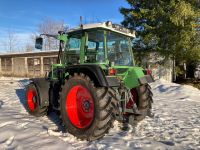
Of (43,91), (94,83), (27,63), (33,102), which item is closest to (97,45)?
(94,83)

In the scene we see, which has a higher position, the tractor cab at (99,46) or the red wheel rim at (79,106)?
the tractor cab at (99,46)

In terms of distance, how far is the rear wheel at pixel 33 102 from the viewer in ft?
25.8

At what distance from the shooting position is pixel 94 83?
5941 millimetres

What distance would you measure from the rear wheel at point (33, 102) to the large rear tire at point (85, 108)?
5.19 feet

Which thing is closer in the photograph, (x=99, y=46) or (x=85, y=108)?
(x=85, y=108)

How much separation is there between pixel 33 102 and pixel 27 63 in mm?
25343

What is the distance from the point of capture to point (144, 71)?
731 centimetres

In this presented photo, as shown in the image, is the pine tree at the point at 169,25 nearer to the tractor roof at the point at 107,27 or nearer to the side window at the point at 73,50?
the tractor roof at the point at 107,27

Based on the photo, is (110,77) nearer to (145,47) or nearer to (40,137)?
(40,137)

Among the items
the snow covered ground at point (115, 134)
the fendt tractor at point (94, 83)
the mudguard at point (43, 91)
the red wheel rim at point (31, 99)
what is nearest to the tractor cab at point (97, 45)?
the fendt tractor at point (94, 83)

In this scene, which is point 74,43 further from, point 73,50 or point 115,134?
point 115,134

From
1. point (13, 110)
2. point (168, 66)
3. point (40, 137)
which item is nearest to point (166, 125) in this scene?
point (40, 137)

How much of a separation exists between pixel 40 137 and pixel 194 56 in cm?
1451

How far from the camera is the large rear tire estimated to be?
18.6 feet
